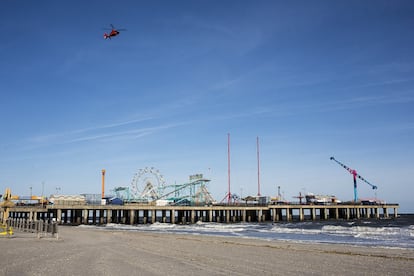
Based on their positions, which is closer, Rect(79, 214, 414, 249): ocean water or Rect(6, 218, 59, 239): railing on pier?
Rect(6, 218, 59, 239): railing on pier

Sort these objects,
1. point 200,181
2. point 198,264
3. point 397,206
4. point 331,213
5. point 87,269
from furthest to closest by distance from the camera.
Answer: point 397,206 < point 331,213 < point 200,181 < point 198,264 < point 87,269

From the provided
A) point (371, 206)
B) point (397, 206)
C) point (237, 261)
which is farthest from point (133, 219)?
point (397, 206)

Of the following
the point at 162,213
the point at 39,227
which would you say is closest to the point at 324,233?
the point at 39,227

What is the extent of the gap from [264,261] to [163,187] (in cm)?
8287

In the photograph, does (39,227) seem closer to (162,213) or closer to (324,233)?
(324,233)

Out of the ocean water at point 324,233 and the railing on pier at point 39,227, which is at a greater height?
the railing on pier at point 39,227

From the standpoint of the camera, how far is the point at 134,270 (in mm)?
11492

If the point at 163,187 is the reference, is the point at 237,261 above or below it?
below

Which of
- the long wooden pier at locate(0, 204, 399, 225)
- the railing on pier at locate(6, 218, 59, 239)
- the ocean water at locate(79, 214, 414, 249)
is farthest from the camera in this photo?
the long wooden pier at locate(0, 204, 399, 225)

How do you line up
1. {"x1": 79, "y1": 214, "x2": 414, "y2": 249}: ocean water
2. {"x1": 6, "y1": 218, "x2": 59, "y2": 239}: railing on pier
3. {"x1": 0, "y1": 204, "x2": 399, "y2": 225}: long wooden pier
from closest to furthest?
{"x1": 6, "y1": 218, "x2": 59, "y2": 239}: railing on pier
{"x1": 79, "y1": 214, "x2": 414, "y2": 249}: ocean water
{"x1": 0, "y1": 204, "x2": 399, "y2": 225}: long wooden pier

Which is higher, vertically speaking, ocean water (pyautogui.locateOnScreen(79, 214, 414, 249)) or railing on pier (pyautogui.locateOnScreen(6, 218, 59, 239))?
railing on pier (pyautogui.locateOnScreen(6, 218, 59, 239))

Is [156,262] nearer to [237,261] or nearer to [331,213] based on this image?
[237,261]

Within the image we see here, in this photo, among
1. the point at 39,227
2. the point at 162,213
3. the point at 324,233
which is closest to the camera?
the point at 39,227

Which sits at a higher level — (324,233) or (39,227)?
(39,227)
